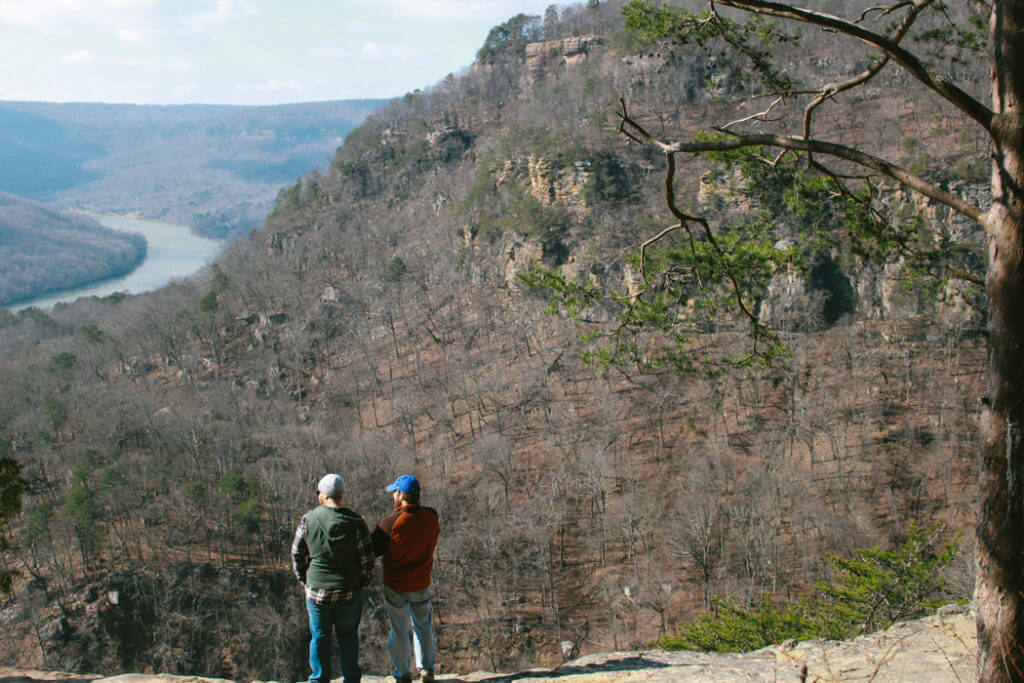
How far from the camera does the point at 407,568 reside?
4461mm

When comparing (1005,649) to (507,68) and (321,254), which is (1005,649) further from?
(507,68)

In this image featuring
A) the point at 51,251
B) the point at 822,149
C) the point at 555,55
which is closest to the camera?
the point at 822,149

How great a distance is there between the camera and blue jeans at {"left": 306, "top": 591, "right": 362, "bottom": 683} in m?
4.28

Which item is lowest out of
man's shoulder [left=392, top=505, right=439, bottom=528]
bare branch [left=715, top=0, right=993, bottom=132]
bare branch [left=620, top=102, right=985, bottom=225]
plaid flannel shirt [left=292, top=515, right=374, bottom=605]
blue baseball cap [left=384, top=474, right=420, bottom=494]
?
plaid flannel shirt [left=292, top=515, right=374, bottom=605]

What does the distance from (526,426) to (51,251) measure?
116m

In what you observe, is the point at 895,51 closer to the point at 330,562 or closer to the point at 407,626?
the point at 330,562

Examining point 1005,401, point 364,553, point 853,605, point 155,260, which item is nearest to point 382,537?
point 364,553

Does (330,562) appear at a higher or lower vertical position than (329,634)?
higher

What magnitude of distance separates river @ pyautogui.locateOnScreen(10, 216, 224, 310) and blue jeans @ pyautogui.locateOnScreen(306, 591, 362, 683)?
92.1 meters

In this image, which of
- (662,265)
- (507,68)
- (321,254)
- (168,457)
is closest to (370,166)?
(321,254)

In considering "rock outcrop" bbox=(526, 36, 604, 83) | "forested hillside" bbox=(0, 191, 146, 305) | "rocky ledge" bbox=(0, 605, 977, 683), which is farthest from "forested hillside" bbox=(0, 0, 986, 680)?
"forested hillside" bbox=(0, 191, 146, 305)

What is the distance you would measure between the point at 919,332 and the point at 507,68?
165 ft

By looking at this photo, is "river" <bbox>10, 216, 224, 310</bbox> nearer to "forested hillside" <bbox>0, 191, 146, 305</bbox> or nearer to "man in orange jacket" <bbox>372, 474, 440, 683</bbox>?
"forested hillside" <bbox>0, 191, 146, 305</bbox>

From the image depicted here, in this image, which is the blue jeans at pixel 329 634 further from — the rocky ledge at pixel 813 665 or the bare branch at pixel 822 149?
the bare branch at pixel 822 149
